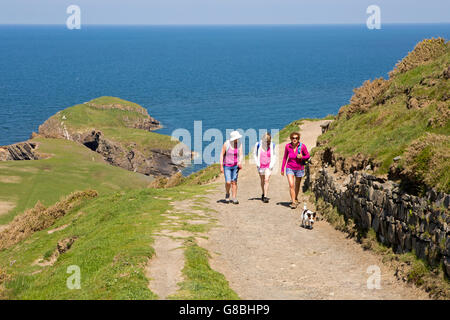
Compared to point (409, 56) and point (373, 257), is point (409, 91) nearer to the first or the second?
point (409, 56)

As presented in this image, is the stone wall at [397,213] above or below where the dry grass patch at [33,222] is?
above

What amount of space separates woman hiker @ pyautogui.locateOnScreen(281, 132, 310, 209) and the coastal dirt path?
3.60ft

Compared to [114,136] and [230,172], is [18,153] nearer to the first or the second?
[114,136]

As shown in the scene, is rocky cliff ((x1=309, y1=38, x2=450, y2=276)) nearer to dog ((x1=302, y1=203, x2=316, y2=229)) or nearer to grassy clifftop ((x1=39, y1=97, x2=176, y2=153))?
dog ((x1=302, y1=203, x2=316, y2=229))

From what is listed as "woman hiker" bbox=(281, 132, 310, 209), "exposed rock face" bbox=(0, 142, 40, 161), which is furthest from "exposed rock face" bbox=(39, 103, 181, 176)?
"woman hiker" bbox=(281, 132, 310, 209)

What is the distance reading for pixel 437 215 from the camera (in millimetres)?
12414

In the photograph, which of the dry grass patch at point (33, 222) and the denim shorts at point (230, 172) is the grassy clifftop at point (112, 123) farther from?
the denim shorts at point (230, 172)

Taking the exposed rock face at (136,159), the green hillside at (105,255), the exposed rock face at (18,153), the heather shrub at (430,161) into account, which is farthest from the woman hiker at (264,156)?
the exposed rock face at (18,153)

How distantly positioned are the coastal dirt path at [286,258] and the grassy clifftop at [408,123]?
106 inches

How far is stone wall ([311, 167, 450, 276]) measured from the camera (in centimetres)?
1229

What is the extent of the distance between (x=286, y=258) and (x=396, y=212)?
3.37m

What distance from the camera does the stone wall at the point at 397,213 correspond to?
12.3 m
